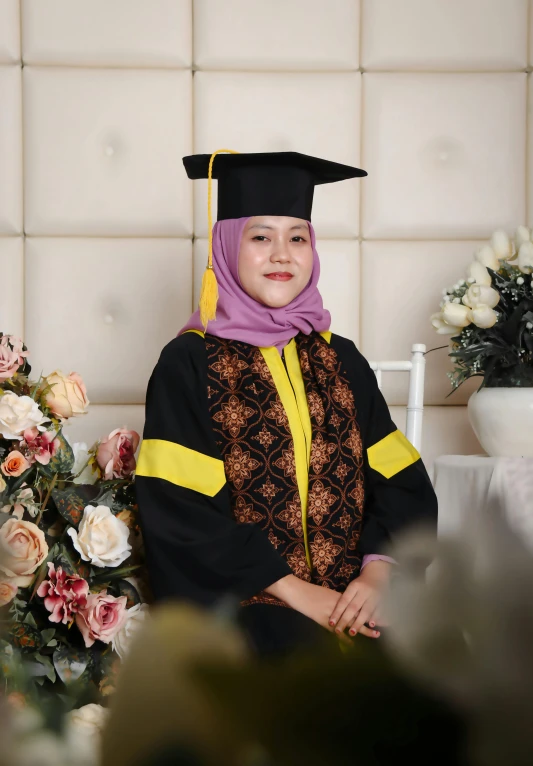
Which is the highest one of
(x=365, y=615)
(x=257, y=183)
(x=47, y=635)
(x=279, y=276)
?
(x=257, y=183)

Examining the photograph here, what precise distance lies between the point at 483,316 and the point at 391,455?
0.38 m

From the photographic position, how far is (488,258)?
192 centimetres

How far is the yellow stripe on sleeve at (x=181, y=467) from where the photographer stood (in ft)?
4.76

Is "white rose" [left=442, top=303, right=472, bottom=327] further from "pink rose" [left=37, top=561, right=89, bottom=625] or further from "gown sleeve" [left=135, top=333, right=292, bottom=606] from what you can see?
"pink rose" [left=37, top=561, right=89, bottom=625]

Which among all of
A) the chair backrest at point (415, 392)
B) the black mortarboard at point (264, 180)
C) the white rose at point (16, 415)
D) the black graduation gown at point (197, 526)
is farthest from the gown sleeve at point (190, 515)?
the chair backrest at point (415, 392)

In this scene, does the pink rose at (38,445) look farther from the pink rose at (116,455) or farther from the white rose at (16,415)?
the pink rose at (116,455)

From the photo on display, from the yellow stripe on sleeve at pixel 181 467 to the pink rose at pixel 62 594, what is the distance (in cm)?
24

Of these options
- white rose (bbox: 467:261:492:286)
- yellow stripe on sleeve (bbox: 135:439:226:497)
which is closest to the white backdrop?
white rose (bbox: 467:261:492:286)

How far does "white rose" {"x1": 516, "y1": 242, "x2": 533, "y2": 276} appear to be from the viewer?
1826mm

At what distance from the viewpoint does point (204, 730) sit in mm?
165

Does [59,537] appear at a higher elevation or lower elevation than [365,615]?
lower

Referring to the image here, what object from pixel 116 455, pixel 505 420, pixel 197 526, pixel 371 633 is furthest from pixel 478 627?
pixel 505 420

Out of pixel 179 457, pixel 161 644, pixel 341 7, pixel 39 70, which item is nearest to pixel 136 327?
pixel 39 70

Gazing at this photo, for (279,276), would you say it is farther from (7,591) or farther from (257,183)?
(7,591)
